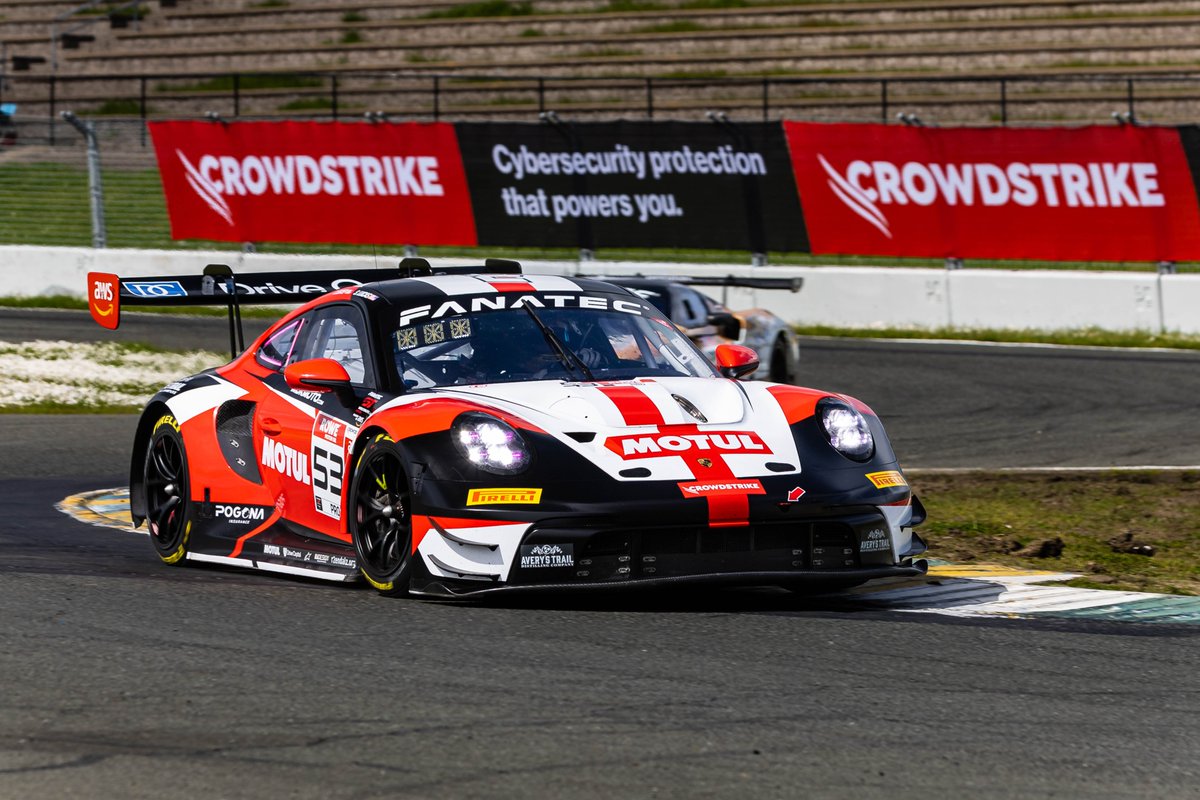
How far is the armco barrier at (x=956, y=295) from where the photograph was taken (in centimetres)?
1922

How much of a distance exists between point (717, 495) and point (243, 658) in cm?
173

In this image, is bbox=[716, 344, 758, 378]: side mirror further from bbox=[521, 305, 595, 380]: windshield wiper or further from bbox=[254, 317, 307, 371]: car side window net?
bbox=[254, 317, 307, 371]: car side window net

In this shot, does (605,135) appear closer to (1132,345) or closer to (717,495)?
(1132,345)

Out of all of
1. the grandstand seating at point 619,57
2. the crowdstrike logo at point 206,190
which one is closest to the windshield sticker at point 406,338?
the crowdstrike logo at point 206,190

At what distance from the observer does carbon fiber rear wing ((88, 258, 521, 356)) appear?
8.72 meters

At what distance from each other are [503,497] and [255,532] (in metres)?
1.71

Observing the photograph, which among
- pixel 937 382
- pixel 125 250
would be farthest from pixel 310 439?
pixel 125 250

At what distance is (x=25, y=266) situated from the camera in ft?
77.3

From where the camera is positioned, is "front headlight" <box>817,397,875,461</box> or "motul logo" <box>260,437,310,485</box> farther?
"motul logo" <box>260,437,310,485</box>

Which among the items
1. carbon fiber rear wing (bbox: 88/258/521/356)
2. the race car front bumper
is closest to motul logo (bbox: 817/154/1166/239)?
carbon fiber rear wing (bbox: 88/258/521/356)

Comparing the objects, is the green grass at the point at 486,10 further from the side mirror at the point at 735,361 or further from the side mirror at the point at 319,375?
the side mirror at the point at 319,375

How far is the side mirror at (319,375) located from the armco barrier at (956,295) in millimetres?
12644

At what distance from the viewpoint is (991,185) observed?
2041cm

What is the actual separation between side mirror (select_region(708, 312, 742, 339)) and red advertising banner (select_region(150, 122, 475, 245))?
973cm
